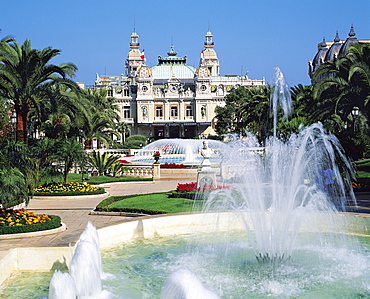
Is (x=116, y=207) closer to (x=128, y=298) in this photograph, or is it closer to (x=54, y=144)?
(x=54, y=144)

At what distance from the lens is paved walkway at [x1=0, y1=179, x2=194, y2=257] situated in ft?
35.3

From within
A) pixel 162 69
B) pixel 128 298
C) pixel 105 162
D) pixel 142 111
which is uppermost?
pixel 162 69

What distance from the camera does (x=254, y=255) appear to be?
10.3 meters

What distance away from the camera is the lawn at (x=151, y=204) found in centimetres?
1476

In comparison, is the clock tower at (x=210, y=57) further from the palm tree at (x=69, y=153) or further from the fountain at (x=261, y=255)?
the fountain at (x=261, y=255)

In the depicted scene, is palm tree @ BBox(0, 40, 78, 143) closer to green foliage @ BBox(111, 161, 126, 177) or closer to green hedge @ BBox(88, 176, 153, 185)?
green hedge @ BBox(88, 176, 153, 185)

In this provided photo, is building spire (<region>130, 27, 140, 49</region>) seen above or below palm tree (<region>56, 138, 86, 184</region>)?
above

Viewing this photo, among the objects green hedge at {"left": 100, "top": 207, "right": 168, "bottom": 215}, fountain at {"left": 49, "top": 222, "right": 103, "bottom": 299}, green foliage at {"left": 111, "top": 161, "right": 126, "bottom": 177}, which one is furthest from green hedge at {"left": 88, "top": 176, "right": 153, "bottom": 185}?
fountain at {"left": 49, "top": 222, "right": 103, "bottom": 299}

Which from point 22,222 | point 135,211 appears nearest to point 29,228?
point 22,222

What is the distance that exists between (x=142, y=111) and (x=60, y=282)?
86711mm

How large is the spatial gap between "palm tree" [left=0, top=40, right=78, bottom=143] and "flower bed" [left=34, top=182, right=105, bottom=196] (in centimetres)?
198

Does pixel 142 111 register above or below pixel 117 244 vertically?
above

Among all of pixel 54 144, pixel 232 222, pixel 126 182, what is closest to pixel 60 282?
pixel 232 222

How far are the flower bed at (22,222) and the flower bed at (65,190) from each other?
587cm
